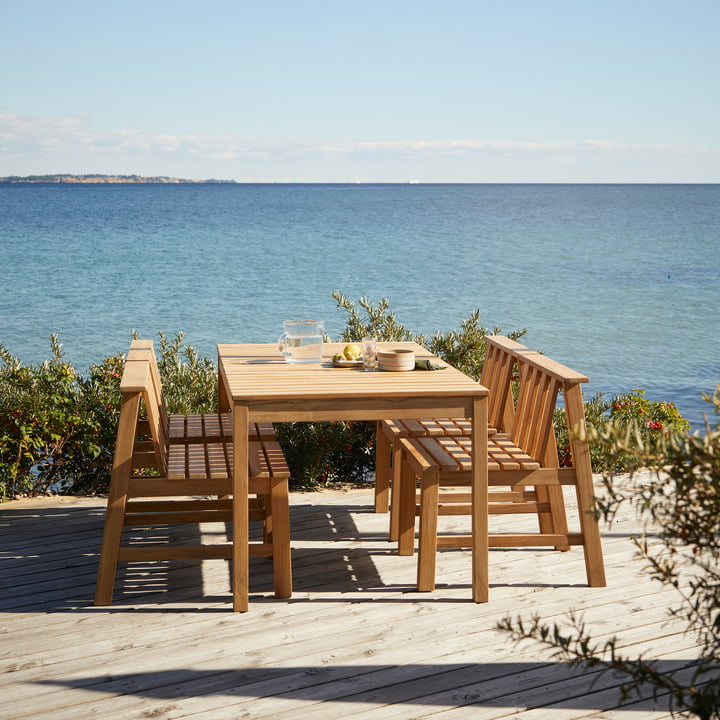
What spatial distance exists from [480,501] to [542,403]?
486mm

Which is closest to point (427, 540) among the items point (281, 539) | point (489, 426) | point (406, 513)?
point (406, 513)

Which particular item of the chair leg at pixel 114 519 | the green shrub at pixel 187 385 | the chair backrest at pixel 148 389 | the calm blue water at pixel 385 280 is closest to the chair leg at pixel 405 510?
the chair backrest at pixel 148 389

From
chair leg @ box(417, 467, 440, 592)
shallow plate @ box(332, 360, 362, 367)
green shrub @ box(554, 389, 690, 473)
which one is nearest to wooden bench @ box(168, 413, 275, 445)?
shallow plate @ box(332, 360, 362, 367)

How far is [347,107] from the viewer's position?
44.7 meters

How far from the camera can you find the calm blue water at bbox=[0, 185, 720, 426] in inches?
618

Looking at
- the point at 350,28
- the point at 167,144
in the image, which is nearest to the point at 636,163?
the point at 167,144

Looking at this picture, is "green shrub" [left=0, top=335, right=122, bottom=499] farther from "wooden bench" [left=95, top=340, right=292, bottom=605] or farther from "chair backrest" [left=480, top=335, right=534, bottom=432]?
"chair backrest" [left=480, top=335, right=534, bottom=432]

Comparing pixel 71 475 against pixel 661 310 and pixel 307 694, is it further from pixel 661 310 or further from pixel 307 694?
pixel 661 310

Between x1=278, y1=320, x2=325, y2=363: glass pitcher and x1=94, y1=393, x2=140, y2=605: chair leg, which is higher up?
x1=278, y1=320, x2=325, y2=363: glass pitcher

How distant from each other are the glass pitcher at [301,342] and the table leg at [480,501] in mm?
830

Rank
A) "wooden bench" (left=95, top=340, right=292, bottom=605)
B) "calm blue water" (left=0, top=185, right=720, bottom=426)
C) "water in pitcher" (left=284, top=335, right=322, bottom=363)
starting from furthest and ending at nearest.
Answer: "calm blue water" (left=0, top=185, right=720, bottom=426) → "water in pitcher" (left=284, top=335, right=322, bottom=363) → "wooden bench" (left=95, top=340, right=292, bottom=605)

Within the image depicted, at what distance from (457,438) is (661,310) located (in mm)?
16883

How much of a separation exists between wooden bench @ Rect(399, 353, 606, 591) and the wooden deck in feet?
0.49

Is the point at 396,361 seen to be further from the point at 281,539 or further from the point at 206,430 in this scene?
the point at 206,430
